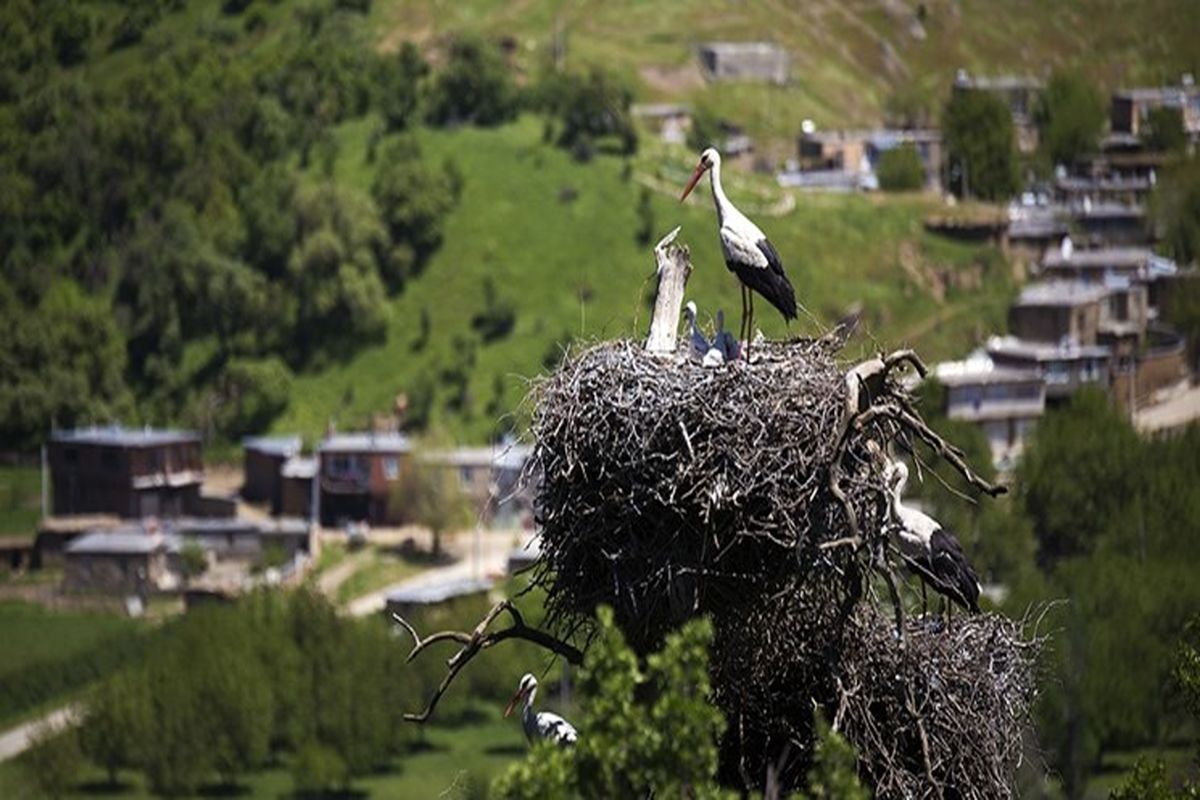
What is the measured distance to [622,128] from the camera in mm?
101875

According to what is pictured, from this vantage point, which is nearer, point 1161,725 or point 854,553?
point 854,553

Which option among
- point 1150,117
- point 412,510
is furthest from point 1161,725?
point 1150,117

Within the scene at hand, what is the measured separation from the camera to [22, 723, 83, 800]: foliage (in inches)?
2424

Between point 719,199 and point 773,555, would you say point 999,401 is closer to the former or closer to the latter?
point 719,199

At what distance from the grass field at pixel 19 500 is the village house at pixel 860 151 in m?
28.2

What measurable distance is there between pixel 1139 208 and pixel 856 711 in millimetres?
90759

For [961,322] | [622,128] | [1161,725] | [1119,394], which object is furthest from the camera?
[622,128]

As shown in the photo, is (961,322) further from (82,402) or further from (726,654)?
(726,654)

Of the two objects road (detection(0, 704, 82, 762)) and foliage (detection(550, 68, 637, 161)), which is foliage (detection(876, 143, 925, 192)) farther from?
road (detection(0, 704, 82, 762))

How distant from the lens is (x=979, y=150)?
109m

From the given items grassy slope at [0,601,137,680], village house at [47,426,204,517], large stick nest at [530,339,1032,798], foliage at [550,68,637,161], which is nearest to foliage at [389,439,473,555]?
village house at [47,426,204,517]

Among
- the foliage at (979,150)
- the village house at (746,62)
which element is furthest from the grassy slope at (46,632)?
the village house at (746,62)

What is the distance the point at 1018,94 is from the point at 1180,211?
1189cm

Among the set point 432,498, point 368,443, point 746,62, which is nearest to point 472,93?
point 746,62
